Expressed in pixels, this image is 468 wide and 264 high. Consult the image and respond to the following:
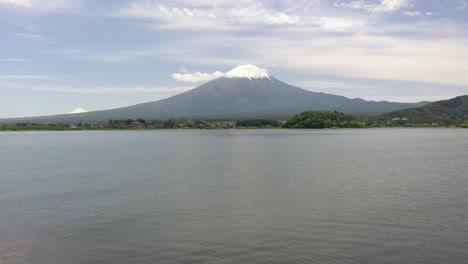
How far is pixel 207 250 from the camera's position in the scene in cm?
1380

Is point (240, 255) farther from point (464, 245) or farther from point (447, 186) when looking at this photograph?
point (447, 186)

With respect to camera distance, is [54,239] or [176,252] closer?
[176,252]

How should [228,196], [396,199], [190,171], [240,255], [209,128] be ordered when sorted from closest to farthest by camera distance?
[240,255] < [396,199] < [228,196] < [190,171] < [209,128]

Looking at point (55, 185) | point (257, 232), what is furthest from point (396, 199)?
point (55, 185)

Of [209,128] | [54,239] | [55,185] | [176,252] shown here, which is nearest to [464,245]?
[176,252]

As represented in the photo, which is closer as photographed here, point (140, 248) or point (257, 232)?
point (140, 248)

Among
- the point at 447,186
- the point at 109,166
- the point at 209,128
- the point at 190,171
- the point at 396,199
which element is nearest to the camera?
the point at 396,199

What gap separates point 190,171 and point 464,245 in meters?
24.4

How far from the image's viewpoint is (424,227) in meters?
16.0

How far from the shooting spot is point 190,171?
35562 millimetres

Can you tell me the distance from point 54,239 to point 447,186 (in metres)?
21.6

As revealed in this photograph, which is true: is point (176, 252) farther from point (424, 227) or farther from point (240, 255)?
point (424, 227)

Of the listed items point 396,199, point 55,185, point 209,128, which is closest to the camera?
point 396,199

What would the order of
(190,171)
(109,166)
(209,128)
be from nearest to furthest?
(190,171) → (109,166) → (209,128)
